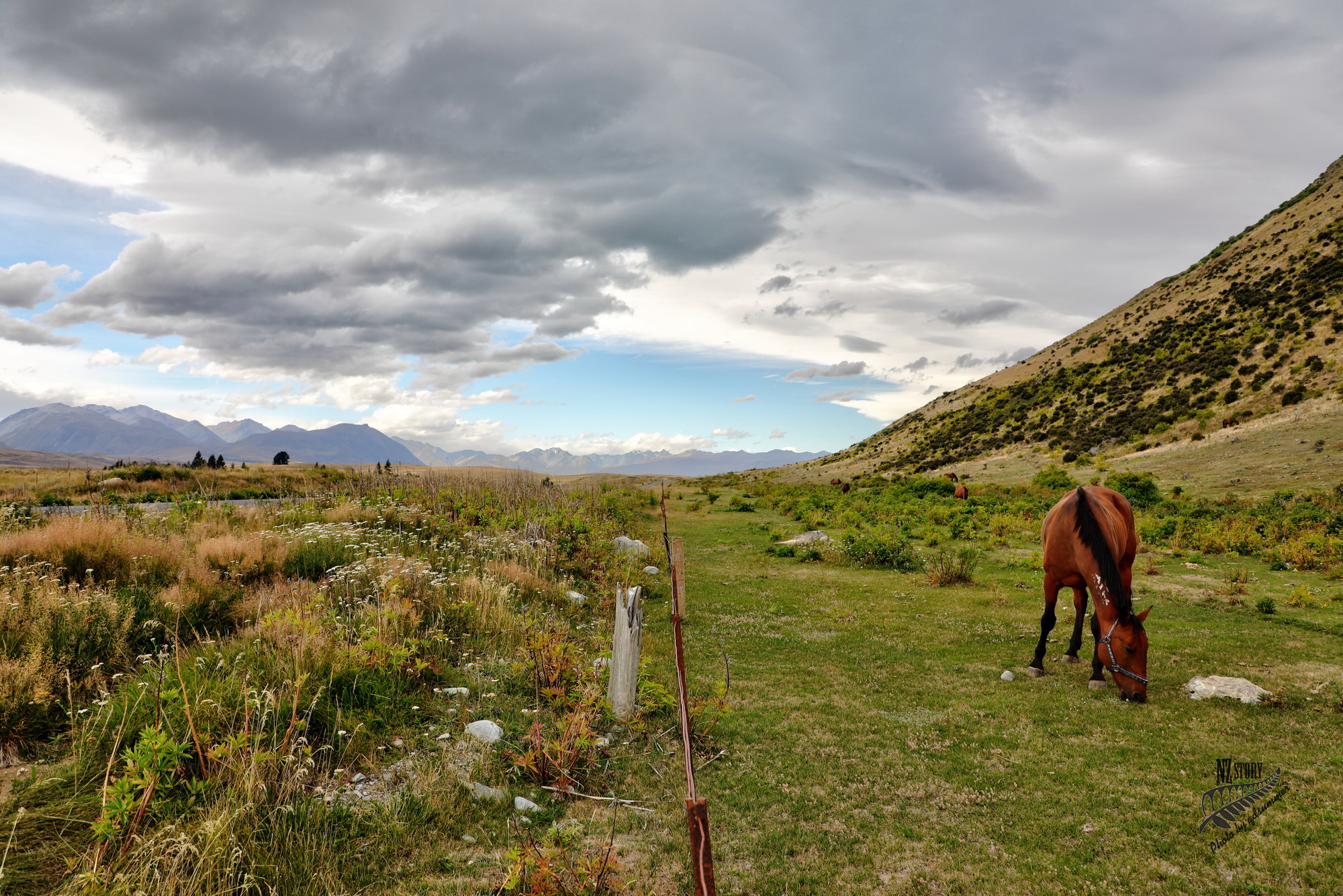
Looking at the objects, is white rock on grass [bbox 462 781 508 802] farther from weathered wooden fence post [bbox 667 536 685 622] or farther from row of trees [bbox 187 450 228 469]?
row of trees [bbox 187 450 228 469]

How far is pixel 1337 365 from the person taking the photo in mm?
36875

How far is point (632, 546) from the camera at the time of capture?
65.7 ft

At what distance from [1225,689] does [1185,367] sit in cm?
5658

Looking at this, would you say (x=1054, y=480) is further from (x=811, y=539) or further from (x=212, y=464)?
(x=212, y=464)

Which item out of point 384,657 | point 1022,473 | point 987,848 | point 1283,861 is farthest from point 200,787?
point 1022,473

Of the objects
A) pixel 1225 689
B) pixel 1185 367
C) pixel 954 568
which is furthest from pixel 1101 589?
pixel 1185 367

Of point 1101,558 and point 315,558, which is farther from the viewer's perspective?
point 315,558

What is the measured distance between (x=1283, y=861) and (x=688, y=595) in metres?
12.3

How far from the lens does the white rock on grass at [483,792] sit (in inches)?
222

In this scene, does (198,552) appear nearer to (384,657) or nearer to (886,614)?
(384,657)

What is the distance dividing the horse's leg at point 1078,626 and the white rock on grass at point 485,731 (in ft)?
29.5

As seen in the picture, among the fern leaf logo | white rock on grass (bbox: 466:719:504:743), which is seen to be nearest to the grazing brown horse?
the fern leaf logo

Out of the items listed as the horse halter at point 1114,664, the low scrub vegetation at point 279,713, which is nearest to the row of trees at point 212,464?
the low scrub vegetation at point 279,713

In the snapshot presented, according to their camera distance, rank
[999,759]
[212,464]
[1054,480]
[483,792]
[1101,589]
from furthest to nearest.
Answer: [212,464] → [1054,480] → [1101,589] → [999,759] → [483,792]
